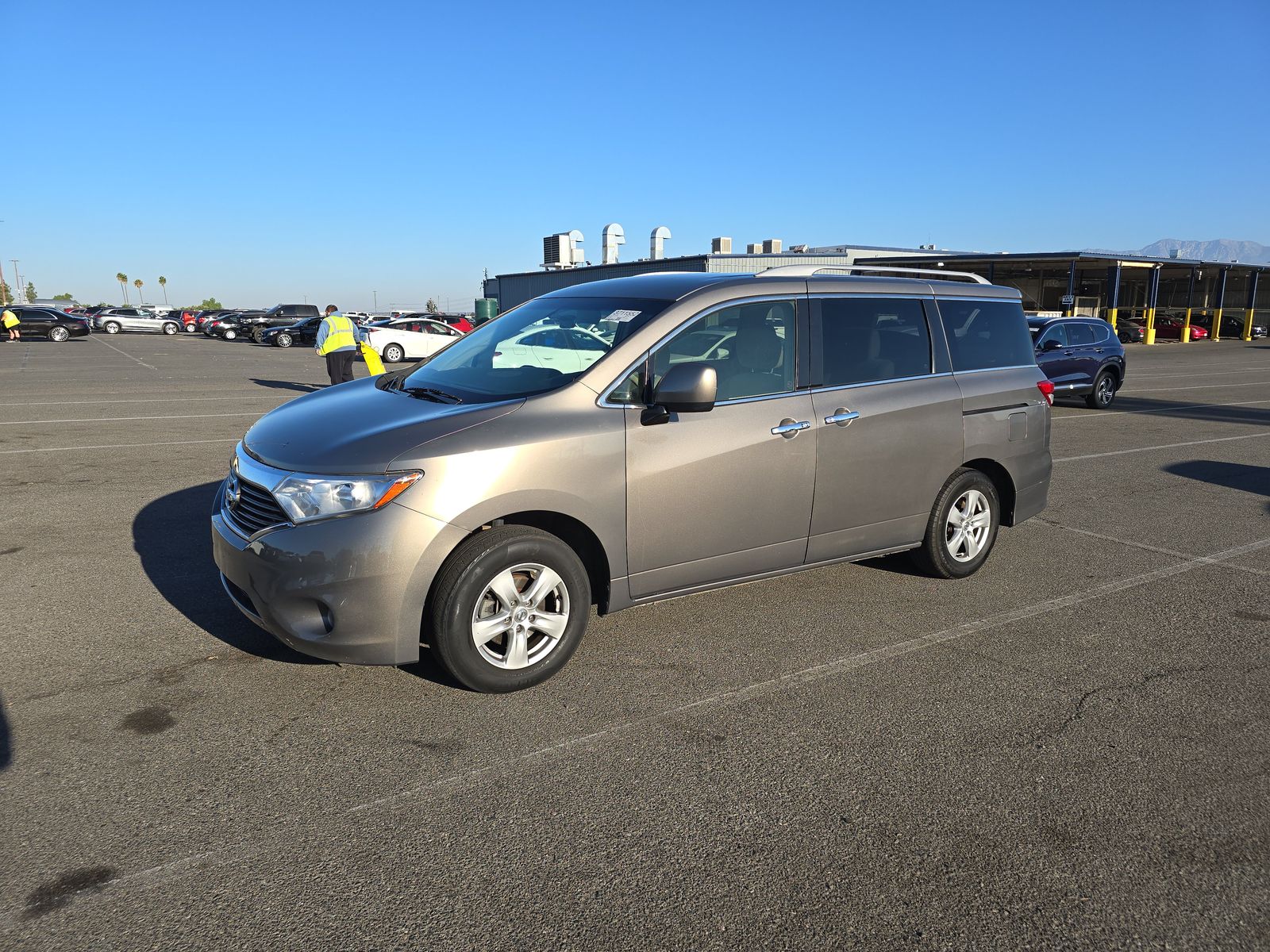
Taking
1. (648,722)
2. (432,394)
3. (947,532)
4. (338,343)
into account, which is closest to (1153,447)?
(947,532)

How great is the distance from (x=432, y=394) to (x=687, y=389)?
130 cm

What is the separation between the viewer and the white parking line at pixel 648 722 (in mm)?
2850

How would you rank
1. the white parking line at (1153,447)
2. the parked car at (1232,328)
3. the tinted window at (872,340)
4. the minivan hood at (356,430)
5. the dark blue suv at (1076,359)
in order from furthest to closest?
1. the parked car at (1232,328)
2. the dark blue suv at (1076,359)
3. the white parking line at (1153,447)
4. the tinted window at (872,340)
5. the minivan hood at (356,430)

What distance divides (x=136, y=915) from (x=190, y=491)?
600 cm

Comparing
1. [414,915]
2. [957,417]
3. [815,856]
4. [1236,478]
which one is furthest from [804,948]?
[1236,478]

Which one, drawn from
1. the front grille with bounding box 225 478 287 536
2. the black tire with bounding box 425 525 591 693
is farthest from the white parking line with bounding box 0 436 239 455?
the black tire with bounding box 425 525 591 693

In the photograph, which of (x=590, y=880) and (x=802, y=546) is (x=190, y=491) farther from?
(x=590, y=880)

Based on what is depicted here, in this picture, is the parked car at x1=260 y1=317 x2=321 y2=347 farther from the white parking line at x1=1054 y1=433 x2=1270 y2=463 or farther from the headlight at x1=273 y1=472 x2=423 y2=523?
the headlight at x1=273 y1=472 x2=423 y2=523

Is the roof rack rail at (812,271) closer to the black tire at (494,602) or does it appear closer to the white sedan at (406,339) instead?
the black tire at (494,602)

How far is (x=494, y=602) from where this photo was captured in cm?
399

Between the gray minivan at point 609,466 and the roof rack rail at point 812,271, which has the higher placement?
the roof rack rail at point 812,271

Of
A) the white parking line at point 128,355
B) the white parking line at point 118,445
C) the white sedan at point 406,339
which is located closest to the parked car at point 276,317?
the white parking line at point 128,355

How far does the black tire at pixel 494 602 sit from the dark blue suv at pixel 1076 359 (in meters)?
14.9

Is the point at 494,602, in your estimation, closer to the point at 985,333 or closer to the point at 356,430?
the point at 356,430
